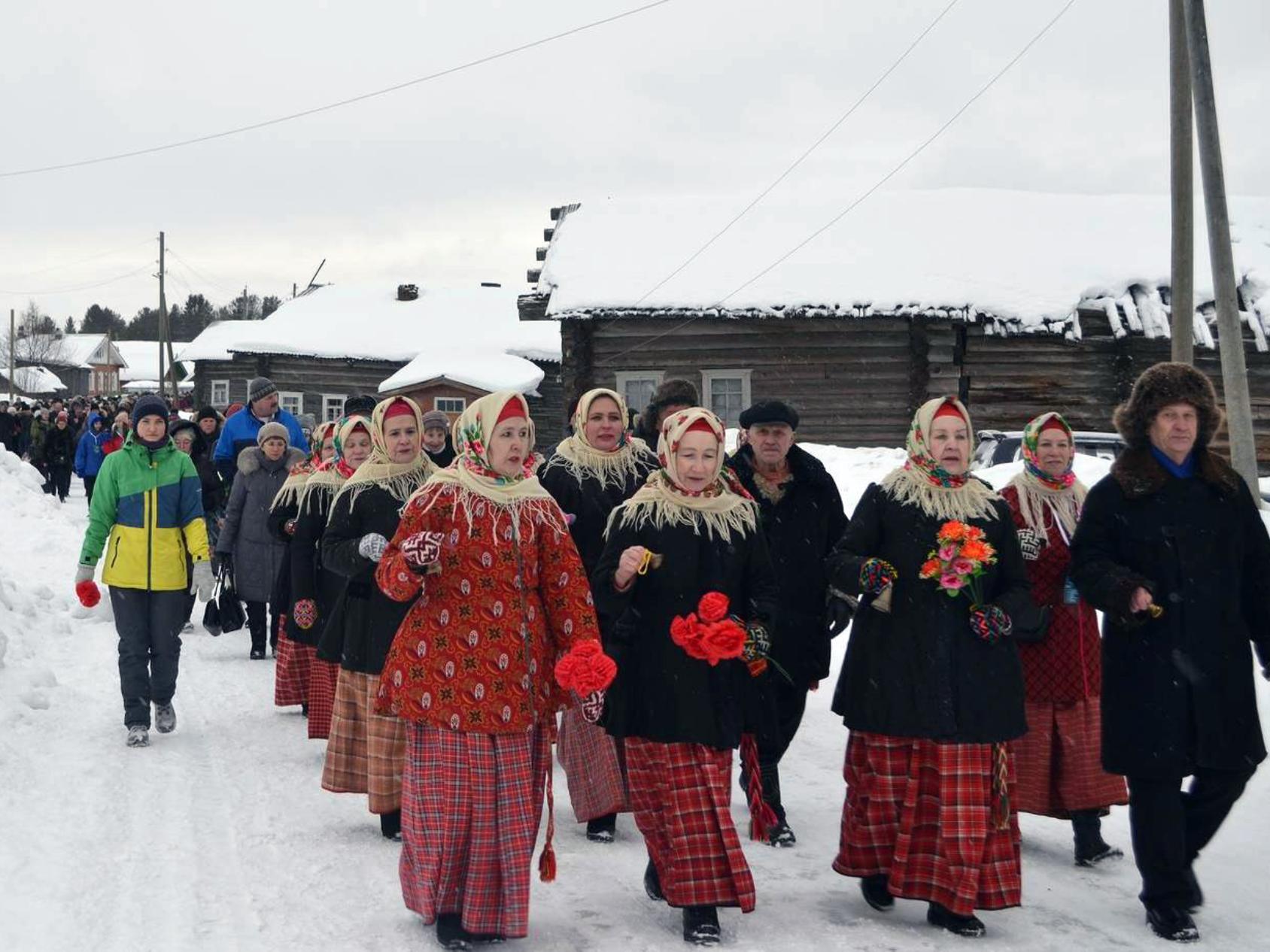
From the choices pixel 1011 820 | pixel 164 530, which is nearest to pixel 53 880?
pixel 164 530

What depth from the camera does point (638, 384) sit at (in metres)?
21.8

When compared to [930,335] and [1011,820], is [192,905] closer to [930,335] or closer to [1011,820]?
[1011,820]

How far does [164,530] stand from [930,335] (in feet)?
50.2

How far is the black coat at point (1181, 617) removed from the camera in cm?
473

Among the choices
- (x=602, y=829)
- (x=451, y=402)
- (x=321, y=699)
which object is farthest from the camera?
(x=451, y=402)

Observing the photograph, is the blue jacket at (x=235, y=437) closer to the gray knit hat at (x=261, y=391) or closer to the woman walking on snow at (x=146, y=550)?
the gray knit hat at (x=261, y=391)

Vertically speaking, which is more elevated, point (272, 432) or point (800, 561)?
point (272, 432)

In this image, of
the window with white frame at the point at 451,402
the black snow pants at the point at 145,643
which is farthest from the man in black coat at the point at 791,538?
the window with white frame at the point at 451,402

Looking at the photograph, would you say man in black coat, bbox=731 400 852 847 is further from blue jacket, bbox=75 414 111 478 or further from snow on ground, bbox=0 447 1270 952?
blue jacket, bbox=75 414 111 478

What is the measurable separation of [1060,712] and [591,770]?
6.77 feet

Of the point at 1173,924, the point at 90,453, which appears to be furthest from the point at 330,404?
the point at 1173,924

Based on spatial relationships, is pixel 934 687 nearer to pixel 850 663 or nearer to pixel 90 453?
pixel 850 663

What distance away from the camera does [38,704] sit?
8.02m

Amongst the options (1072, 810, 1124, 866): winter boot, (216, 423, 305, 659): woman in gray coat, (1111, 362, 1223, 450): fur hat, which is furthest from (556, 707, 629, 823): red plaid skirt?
(216, 423, 305, 659): woman in gray coat
